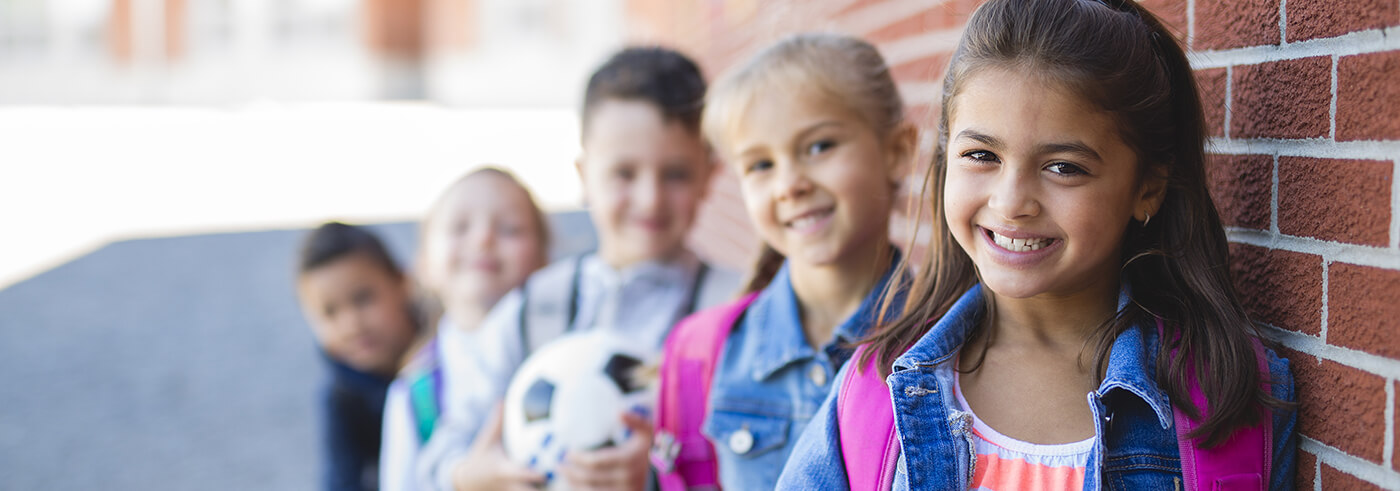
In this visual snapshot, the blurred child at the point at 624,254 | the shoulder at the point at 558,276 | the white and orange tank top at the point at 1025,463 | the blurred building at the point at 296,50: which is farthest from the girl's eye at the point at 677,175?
the blurred building at the point at 296,50

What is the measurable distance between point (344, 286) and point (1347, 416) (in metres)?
2.89

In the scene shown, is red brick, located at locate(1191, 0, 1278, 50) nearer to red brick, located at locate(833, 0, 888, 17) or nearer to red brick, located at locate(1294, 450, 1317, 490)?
red brick, located at locate(1294, 450, 1317, 490)

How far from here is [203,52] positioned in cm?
2550

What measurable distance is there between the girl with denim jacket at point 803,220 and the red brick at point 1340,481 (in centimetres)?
74

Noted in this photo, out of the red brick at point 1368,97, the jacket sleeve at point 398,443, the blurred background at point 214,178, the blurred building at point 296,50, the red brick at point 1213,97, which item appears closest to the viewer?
the red brick at point 1368,97

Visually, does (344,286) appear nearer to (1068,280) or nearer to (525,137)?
(1068,280)

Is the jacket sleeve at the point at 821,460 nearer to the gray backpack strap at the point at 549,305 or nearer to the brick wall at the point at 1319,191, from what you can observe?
the brick wall at the point at 1319,191

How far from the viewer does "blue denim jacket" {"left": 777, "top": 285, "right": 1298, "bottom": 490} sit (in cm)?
132

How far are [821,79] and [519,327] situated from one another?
1227 millimetres

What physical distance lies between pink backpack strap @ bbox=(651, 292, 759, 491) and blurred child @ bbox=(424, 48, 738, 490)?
0.45 meters

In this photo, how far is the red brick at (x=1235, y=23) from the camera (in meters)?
1.40

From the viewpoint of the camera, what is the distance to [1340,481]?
1.29 m

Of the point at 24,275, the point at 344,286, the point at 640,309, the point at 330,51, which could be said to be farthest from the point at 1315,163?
the point at 330,51

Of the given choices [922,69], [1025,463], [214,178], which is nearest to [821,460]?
[1025,463]
